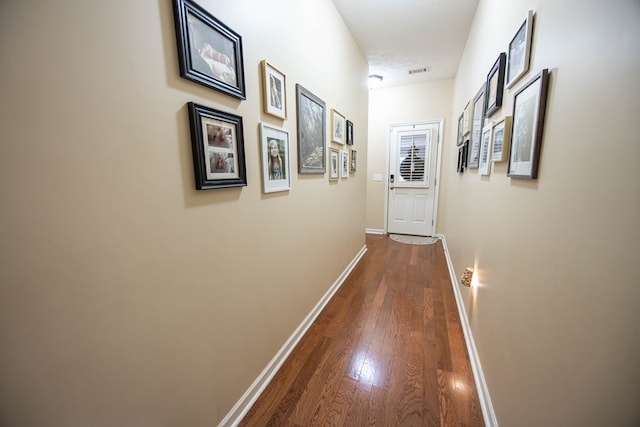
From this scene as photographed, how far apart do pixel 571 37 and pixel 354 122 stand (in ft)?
7.30

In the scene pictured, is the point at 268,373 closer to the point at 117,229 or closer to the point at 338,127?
the point at 117,229

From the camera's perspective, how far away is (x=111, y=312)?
679mm

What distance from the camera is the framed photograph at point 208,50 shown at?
31.9 inches

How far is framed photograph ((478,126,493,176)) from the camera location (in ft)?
4.70

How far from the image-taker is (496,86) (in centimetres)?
131

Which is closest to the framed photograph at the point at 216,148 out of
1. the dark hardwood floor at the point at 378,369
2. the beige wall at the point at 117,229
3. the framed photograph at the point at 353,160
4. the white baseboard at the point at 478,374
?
the beige wall at the point at 117,229

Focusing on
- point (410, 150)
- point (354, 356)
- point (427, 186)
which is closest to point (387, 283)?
point (354, 356)

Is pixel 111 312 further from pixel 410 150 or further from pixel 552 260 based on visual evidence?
pixel 410 150

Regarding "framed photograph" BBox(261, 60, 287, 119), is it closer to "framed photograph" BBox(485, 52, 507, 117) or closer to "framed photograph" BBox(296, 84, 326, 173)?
"framed photograph" BBox(296, 84, 326, 173)

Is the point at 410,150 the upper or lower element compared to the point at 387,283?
upper

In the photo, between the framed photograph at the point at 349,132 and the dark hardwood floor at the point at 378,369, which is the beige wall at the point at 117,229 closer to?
the dark hardwood floor at the point at 378,369

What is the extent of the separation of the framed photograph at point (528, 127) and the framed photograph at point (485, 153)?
393 millimetres

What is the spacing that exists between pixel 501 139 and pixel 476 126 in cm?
83

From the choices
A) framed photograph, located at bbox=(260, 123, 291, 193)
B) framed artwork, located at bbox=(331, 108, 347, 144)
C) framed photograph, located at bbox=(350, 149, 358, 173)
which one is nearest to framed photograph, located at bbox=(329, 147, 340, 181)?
framed artwork, located at bbox=(331, 108, 347, 144)
